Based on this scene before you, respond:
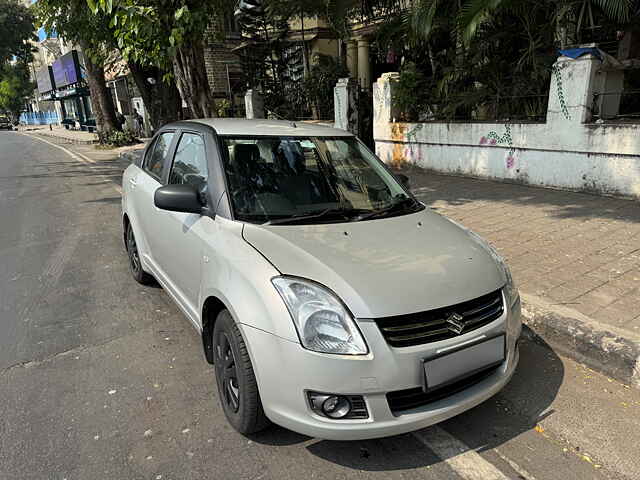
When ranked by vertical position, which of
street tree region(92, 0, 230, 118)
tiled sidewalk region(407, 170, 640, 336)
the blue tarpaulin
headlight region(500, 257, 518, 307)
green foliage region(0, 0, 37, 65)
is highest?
green foliage region(0, 0, 37, 65)

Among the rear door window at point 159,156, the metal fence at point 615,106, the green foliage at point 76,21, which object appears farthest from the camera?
the green foliage at point 76,21

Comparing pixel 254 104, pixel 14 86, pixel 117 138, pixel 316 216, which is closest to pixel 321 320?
pixel 316 216

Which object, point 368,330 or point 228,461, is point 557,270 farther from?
point 228,461

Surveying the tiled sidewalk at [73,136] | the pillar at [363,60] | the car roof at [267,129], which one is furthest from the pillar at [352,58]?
the car roof at [267,129]

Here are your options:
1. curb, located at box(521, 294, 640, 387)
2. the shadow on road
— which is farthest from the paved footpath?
the shadow on road

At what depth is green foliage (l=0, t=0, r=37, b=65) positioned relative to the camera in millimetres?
51906

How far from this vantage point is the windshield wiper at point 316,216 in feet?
8.95

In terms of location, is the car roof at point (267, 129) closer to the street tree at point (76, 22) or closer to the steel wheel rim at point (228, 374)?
the steel wheel rim at point (228, 374)

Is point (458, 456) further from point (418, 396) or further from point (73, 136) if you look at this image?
point (73, 136)

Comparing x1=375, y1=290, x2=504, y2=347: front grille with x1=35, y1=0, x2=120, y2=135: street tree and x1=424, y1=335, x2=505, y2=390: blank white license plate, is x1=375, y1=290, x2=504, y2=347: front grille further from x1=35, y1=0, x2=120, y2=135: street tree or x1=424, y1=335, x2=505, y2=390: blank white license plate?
x1=35, y1=0, x2=120, y2=135: street tree

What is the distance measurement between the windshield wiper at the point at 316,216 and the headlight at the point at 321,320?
67 cm

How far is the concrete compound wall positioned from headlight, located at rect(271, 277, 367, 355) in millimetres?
6139

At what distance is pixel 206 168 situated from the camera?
305 centimetres

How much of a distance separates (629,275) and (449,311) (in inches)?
112
